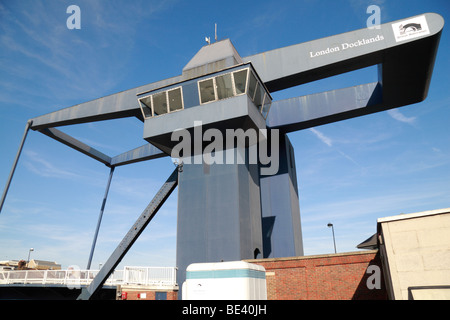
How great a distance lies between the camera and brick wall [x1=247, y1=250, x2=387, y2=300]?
17031 mm

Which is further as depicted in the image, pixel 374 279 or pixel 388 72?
pixel 388 72

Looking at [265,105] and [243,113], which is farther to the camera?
[265,105]

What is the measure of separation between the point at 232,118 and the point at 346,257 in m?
10.5

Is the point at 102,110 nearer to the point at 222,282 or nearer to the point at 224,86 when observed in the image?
the point at 224,86

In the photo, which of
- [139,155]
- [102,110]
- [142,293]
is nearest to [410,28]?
[102,110]

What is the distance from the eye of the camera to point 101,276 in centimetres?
2388

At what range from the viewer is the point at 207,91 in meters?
21.0

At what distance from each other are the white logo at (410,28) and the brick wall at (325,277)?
459 inches

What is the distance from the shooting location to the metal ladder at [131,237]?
943 inches

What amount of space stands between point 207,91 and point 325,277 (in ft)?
44.3

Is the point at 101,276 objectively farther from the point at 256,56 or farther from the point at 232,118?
the point at 256,56

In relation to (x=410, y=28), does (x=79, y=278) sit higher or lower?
lower
